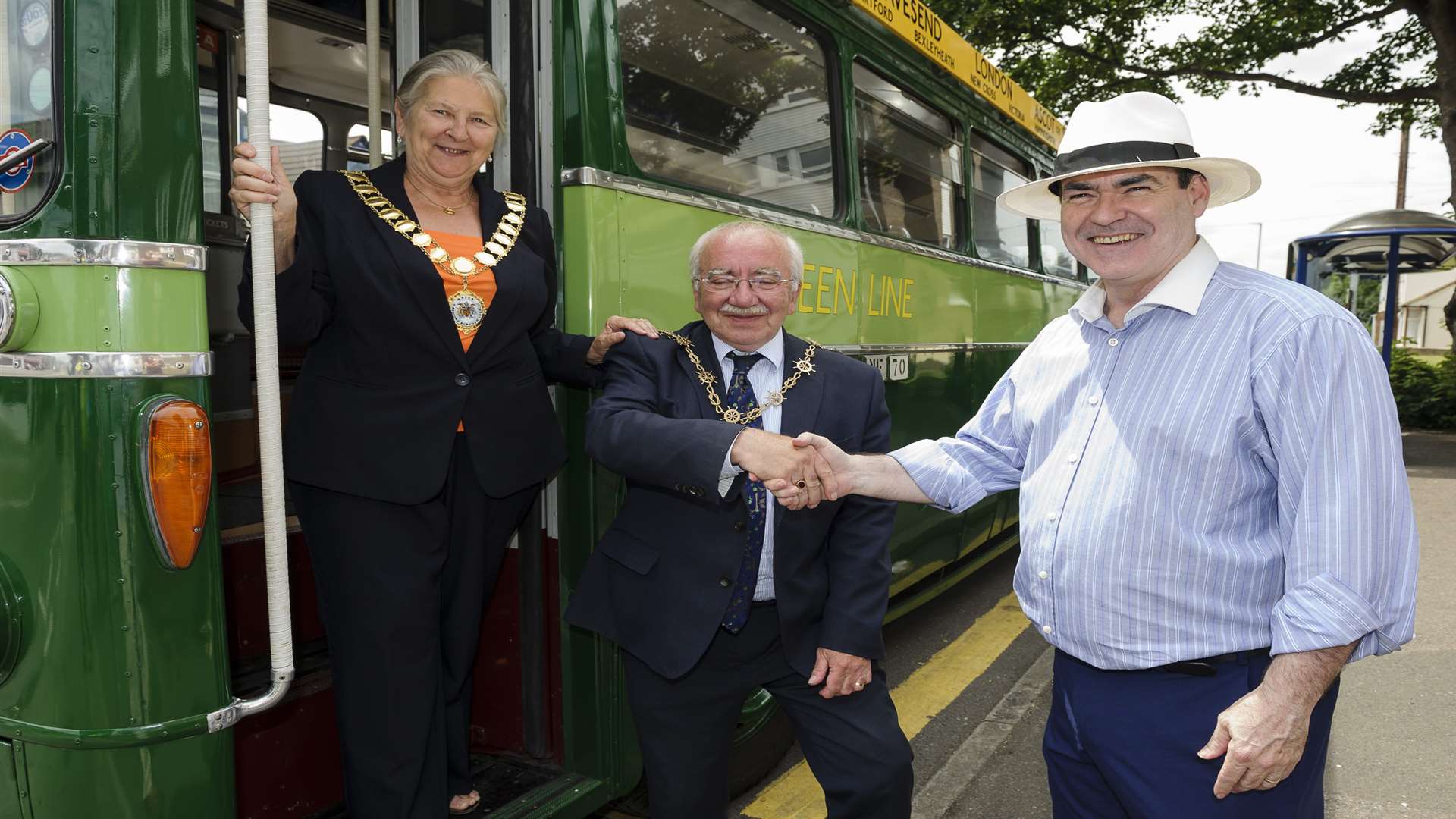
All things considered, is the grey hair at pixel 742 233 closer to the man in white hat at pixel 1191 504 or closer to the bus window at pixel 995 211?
the man in white hat at pixel 1191 504

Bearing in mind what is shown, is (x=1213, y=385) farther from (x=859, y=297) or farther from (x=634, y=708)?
(x=859, y=297)

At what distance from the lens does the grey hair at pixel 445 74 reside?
2333 mm

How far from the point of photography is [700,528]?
2244mm

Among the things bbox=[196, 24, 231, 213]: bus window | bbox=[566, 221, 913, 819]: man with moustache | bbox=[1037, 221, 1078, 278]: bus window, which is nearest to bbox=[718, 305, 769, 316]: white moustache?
bbox=[566, 221, 913, 819]: man with moustache

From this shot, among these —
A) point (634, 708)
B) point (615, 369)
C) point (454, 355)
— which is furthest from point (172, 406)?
point (634, 708)

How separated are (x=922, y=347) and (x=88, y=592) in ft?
11.2

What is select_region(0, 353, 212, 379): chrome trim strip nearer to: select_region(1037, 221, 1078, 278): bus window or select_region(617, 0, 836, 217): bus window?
select_region(617, 0, 836, 217): bus window

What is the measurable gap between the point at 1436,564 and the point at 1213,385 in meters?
6.55

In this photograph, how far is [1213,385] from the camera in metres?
1.71

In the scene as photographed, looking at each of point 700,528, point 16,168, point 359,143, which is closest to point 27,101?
point 16,168

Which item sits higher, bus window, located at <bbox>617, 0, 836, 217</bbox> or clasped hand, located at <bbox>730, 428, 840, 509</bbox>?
bus window, located at <bbox>617, 0, 836, 217</bbox>

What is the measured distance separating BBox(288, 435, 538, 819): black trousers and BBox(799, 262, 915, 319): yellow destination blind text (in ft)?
4.50

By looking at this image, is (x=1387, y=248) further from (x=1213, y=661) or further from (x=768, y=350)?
(x=1213, y=661)

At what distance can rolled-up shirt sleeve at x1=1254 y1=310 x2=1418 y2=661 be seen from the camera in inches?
61.4
